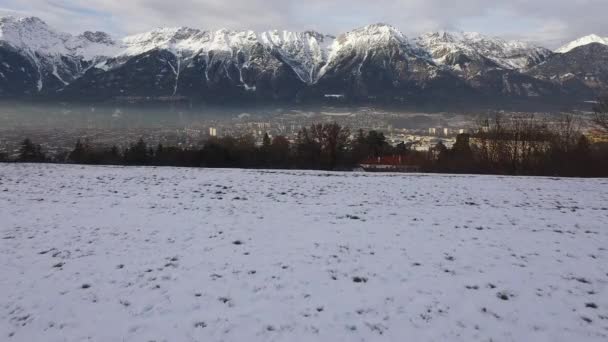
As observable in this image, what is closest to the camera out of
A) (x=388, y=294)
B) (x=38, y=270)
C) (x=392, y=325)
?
(x=392, y=325)

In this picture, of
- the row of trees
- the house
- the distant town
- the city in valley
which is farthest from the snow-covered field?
the distant town

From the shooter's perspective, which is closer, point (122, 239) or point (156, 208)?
point (122, 239)

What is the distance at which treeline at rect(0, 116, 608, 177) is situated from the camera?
2975 centimetres

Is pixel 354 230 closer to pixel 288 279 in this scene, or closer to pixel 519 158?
pixel 288 279

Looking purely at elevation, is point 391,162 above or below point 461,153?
below

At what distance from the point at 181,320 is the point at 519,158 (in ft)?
116

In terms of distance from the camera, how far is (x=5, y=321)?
556cm

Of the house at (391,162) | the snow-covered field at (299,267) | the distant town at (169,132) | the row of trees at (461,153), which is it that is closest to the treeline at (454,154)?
the row of trees at (461,153)

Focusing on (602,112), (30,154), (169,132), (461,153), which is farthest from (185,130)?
(602,112)

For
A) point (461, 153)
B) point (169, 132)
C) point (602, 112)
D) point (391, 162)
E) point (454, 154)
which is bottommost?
point (391, 162)

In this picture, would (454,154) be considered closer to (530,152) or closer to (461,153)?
(461,153)

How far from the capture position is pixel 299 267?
7602 millimetres

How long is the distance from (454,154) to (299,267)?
117ft

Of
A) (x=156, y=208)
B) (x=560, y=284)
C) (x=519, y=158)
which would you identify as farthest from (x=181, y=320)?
(x=519, y=158)
